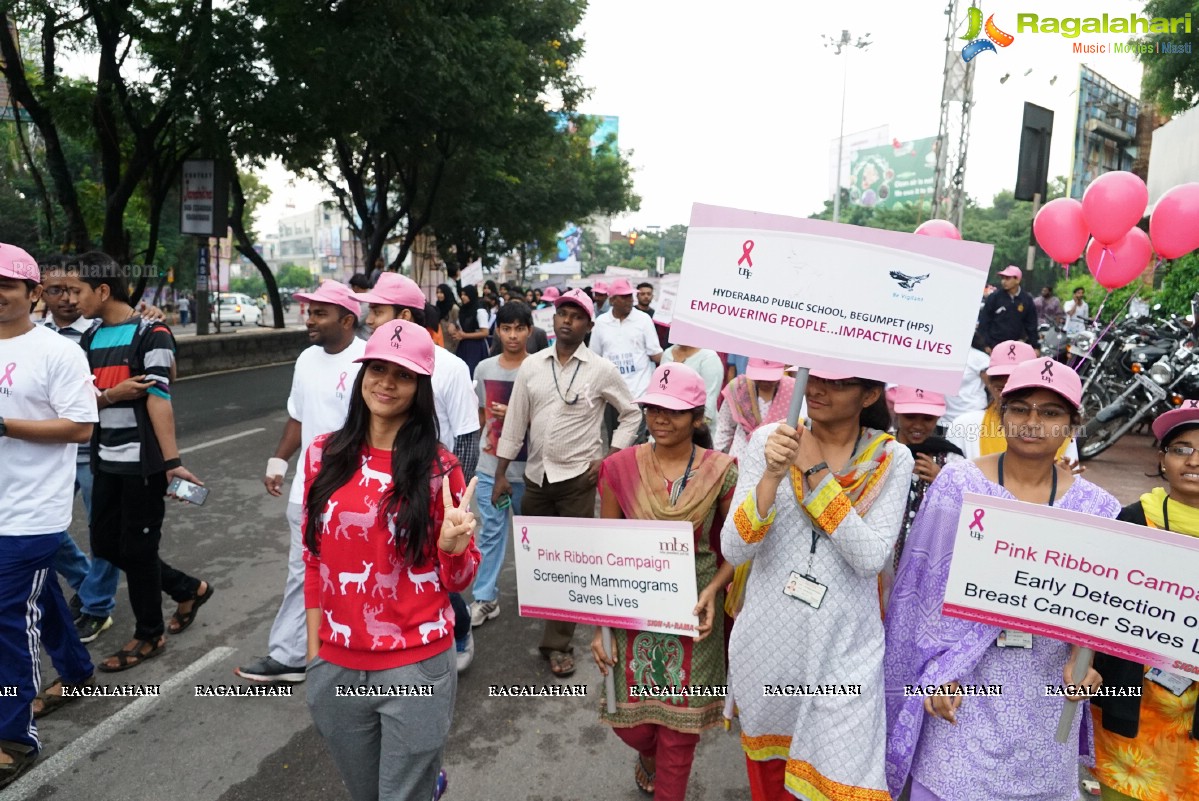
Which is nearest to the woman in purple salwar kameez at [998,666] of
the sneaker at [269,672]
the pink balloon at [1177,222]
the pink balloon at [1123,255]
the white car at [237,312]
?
the sneaker at [269,672]

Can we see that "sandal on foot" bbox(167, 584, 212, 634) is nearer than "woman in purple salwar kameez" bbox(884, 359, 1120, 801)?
No

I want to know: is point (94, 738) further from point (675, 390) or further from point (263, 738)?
point (675, 390)

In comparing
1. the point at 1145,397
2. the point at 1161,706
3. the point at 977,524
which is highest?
the point at 977,524

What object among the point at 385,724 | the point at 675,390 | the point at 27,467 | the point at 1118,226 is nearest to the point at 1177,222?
the point at 1118,226

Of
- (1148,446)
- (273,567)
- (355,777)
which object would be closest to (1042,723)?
(355,777)

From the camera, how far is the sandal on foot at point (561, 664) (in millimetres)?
4152

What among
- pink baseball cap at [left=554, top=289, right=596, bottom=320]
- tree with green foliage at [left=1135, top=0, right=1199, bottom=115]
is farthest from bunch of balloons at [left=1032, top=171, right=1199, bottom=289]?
tree with green foliage at [left=1135, top=0, right=1199, bottom=115]

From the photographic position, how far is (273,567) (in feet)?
18.1

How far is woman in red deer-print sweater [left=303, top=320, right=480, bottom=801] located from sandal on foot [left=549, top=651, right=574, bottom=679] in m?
1.81

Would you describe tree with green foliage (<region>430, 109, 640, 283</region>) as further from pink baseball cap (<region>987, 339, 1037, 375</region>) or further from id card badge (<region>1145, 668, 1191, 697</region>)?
id card badge (<region>1145, 668, 1191, 697</region>)

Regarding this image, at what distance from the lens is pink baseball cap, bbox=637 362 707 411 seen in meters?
2.87

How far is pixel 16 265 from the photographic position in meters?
3.14

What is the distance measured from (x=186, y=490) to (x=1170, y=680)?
3.86 metres

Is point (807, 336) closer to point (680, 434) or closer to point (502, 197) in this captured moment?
point (680, 434)
